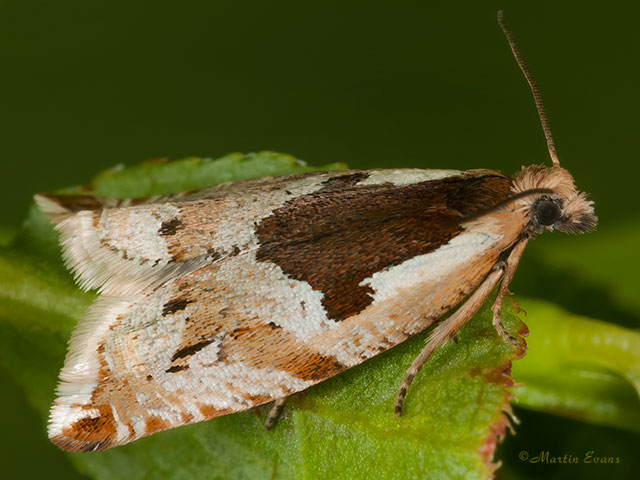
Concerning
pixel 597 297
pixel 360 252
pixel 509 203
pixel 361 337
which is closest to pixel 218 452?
pixel 361 337

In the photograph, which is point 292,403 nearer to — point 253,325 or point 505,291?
point 253,325

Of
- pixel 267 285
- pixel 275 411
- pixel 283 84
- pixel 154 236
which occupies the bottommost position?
pixel 275 411

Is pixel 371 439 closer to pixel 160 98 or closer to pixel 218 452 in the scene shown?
pixel 218 452

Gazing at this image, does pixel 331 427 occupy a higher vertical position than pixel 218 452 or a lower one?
higher

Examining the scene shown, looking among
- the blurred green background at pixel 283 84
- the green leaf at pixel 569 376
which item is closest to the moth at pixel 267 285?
the green leaf at pixel 569 376

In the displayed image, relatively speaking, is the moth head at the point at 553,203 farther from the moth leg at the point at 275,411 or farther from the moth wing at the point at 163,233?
the moth leg at the point at 275,411

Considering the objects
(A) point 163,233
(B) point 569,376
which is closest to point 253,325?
(A) point 163,233

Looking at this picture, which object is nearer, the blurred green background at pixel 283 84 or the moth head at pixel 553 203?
the moth head at pixel 553 203

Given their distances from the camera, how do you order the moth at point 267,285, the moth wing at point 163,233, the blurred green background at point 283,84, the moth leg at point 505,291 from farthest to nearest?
1. the blurred green background at point 283,84
2. the moth wing at point 163,233
3. the moth at point 267,285
4. the moth leg at point 505,291
